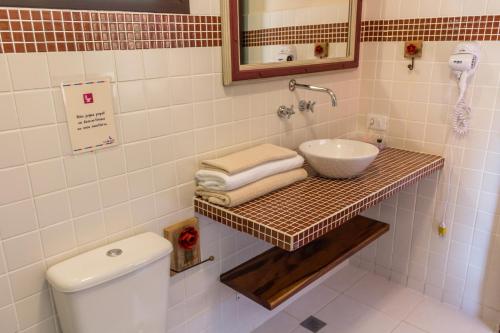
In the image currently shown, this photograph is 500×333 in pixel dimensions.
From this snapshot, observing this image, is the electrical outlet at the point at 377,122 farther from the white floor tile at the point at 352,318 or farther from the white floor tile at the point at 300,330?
the white floor tile at the point at 300,330

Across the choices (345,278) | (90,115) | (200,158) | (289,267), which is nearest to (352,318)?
(345,278)

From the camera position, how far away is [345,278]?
2453 mm

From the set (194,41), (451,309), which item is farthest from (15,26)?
(451,309)

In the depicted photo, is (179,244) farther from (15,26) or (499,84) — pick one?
(499,84)

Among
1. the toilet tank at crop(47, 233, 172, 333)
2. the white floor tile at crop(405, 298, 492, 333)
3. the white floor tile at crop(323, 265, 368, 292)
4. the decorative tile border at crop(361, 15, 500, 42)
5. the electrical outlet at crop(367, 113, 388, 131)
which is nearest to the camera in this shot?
the toilet tank at crop(47, 233, 172, 333)

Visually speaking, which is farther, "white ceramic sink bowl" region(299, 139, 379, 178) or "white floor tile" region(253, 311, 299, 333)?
"white floor tile" region(253, 311, 299, 333)

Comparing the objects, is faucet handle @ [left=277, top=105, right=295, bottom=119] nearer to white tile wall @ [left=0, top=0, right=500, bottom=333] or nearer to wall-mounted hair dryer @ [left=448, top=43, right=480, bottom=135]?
white tile wall @ [left=0, top=0, right=500, bottom=333]

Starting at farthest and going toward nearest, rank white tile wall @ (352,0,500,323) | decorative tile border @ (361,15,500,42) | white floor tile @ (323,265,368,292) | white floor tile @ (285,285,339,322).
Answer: white floor tile @ (323,265,368,292) < white floor tile @ (285,285,339,322) < white tile wall @ (352,0,500,323) < decorative tile border @ (361,15,500,42)

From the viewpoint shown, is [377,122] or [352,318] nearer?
[352,318]

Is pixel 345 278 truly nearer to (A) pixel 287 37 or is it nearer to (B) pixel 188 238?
(B) pixel 188 238

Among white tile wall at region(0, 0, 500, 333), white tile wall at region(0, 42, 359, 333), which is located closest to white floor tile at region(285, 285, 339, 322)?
white tile wall at region(0, 0, 500, 333)

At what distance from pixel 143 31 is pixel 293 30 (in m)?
0.83

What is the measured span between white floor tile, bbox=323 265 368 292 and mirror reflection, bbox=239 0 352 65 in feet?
4.22

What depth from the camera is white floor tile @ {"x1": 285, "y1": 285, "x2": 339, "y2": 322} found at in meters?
2.14
